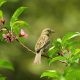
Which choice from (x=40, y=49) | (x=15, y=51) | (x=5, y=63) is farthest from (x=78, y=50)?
(x=15, y=51)

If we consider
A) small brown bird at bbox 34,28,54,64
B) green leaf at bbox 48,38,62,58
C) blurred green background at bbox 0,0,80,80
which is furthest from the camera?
blurred green background at bbox 0,0,80,80

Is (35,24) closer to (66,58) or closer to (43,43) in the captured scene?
(43,43)

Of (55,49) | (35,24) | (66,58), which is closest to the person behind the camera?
(66,58)

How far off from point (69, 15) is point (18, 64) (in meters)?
2.73

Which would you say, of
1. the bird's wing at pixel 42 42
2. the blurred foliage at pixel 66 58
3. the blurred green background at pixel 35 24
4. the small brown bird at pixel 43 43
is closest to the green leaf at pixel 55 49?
the blurred foliage at pixel 66 58

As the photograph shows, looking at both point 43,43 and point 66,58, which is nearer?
point 66,58

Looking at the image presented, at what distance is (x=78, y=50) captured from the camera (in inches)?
125

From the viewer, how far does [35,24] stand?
43.6 ft

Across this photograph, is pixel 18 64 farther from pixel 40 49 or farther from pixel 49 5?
pixel 40 49

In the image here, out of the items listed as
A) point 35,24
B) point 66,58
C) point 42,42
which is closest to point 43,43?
point 42,42

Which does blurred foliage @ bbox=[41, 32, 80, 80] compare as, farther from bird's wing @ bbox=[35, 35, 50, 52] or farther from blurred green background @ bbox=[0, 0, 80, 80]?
blurred green background @ bbox=[0, 0, 80, 80]

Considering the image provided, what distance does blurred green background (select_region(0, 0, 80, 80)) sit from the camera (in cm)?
1183

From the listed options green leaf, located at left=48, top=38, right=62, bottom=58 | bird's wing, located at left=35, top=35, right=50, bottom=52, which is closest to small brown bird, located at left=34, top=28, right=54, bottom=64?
bird's wing, located at left=35, top=35, right=50, bottom=52

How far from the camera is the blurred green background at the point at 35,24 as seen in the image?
38.8 ft
